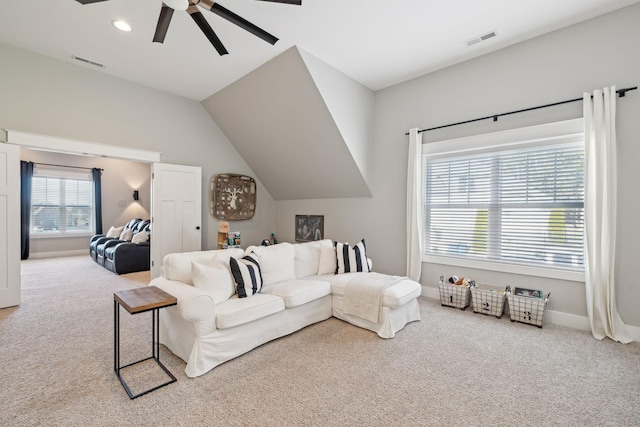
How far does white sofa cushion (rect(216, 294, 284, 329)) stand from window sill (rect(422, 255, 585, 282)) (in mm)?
2486

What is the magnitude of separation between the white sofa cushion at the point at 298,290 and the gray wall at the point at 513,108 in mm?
1782

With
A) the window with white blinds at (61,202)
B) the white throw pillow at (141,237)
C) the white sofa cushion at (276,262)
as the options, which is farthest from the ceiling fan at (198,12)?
the window with white blinds at (61,202)

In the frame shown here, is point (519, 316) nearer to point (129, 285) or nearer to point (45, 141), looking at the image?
point (129, 285)

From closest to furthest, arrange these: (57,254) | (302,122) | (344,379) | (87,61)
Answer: (344,379) < (87,61) < (302,122) < (57,254)

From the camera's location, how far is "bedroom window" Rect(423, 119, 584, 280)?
10.5ft

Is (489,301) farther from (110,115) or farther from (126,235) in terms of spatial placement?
(126,235)

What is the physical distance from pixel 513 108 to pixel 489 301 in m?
2.32

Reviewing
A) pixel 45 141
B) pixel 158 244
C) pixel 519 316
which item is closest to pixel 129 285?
pixel 158 244

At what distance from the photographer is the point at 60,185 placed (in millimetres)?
7598

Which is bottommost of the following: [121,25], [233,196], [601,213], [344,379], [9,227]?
[344,379]

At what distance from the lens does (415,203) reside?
4.19m

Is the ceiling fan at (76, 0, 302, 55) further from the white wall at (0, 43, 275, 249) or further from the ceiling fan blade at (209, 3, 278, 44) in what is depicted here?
the white wall at (0, 43, 275, 249)

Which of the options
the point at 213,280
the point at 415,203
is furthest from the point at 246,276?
the point at 415,203

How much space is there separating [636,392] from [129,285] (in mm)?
5958
